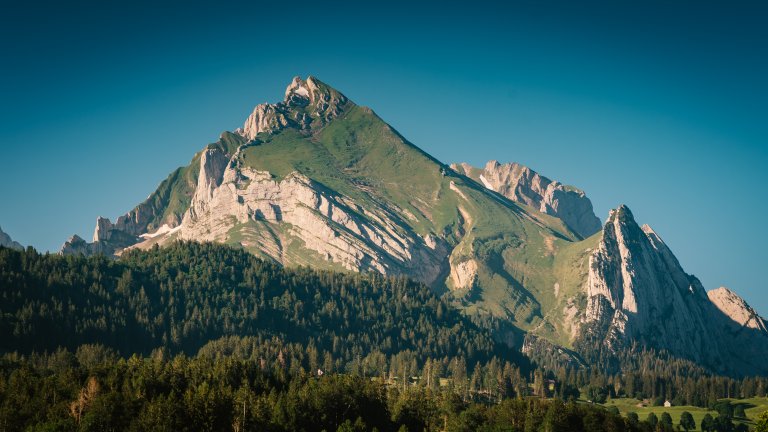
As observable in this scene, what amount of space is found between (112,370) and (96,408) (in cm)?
3368

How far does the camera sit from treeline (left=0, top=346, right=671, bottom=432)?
14300 cm

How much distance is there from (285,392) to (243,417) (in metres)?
30.1

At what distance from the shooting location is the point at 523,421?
18050 centimetres

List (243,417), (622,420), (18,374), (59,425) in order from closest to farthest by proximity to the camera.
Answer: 1. (59,425)
2. (243,417)
3. (18,374)
4. (622,420)

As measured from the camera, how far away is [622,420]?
19275 centimetres

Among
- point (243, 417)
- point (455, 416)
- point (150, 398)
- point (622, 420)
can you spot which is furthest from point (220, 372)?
point (622, 420)

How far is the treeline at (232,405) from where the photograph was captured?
143000mm

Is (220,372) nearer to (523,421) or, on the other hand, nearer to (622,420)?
(523,421)

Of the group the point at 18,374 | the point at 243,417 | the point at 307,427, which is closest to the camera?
the point at 243,417

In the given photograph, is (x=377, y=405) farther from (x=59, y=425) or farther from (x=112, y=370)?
(x=59, y=425)

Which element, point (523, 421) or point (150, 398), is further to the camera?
point (523, 421)

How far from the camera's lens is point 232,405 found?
152 metres

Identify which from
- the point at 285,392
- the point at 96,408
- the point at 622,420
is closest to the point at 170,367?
the point at 285,392

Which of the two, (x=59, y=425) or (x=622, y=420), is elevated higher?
(x=622, y=420)
